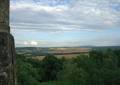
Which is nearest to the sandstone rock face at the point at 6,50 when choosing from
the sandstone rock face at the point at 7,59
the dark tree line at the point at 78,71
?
the sandstone rock face at the point at 7,59

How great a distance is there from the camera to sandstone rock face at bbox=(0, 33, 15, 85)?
123 inches

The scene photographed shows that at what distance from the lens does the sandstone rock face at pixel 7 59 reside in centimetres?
312

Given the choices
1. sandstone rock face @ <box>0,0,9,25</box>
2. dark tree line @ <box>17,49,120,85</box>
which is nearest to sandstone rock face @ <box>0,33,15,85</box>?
sandstone rock face @ <box>0,0,9,25</box>

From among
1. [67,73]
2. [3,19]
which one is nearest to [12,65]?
[3,19]

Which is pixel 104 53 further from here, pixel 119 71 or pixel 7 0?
pixel 7 0

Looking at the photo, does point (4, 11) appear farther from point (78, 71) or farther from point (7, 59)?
point (78, 71)

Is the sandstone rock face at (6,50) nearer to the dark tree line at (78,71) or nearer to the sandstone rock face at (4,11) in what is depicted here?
the sandstone rock face at (4,11)

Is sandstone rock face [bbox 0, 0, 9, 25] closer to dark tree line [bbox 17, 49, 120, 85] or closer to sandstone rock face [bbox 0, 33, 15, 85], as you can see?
sandstone rock face [bbox 0, 33, 15, 85]

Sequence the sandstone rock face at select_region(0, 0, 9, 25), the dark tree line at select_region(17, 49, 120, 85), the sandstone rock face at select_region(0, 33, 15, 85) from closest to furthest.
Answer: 1. the sandstone rock face at select_region(0, 33, 15, 85)
2. the sandstone rock face at select_region(0, 0, 9, 25)
3. the dark tree line at select_region(17, 49, 120, 85)

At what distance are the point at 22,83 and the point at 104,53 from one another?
2813cm

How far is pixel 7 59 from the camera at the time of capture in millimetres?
3162

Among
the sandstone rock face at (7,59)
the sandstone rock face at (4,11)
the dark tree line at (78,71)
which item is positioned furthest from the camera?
the dark tree line at (78,71)

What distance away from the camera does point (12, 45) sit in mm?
3266

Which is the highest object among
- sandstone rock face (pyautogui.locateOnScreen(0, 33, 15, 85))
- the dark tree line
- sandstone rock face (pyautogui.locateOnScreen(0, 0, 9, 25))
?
sandstone rock face (pyautogui.locateOnScreen(0, 0, 9, 25))
